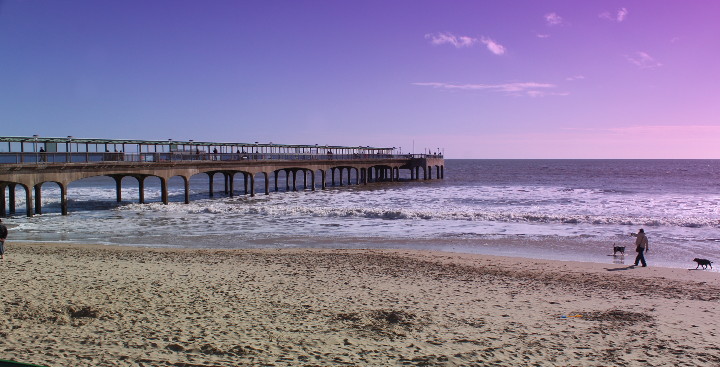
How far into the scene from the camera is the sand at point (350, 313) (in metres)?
7.86

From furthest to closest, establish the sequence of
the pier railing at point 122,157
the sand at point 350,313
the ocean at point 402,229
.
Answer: the pier railing at point 122,157 < the ocean at point 402,229 < the sand at point 350,313

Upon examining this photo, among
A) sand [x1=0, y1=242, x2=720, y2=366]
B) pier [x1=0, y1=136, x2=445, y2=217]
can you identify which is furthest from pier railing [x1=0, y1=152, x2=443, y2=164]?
sand [x1=0, y1=242, x2=720, y2=366]

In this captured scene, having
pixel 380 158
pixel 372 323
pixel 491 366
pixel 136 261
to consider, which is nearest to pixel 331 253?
pixel 136 261

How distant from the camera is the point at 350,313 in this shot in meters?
10.0

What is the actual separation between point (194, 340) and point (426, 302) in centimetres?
460

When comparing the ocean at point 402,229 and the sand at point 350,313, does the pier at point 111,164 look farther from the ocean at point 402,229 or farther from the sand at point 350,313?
the sand at point 350,313

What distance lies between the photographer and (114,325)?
9070mm

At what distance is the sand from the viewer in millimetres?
7859

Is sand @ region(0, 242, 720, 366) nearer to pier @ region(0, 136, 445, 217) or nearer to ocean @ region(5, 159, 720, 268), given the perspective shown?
ocean @ region(5, 159, 720, 268)

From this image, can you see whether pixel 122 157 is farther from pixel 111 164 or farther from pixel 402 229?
pixel 402 229

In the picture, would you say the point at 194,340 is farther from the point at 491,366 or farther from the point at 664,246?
the point at 664,246

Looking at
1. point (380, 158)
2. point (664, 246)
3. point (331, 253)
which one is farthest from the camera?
point (380, 158)

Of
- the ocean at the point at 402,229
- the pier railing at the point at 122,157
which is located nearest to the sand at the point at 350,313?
the ocean at the point at 402,229

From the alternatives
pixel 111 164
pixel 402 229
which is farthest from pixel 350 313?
pixel 111 164
